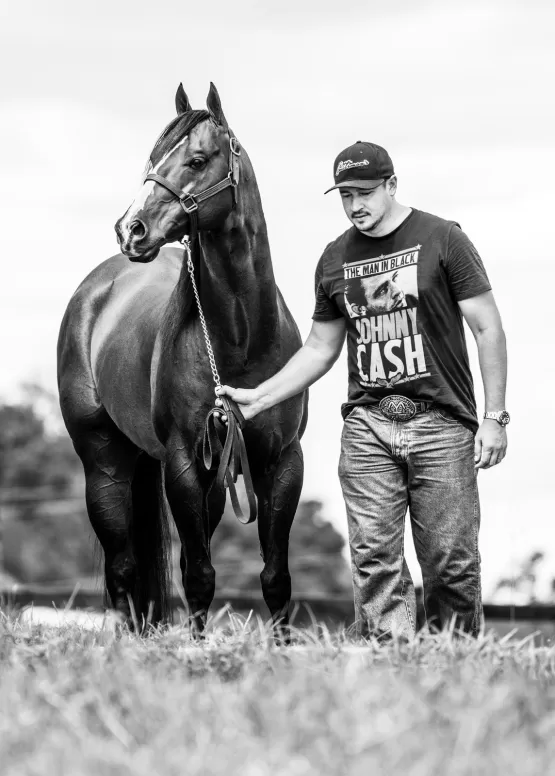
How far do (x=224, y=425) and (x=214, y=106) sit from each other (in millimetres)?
1430

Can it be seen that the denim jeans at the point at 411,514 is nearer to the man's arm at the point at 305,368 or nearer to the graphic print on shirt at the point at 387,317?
the graphic print on shirt at the point at 387,317

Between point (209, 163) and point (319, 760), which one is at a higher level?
point (209, 163)

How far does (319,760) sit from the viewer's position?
2533 millimetres

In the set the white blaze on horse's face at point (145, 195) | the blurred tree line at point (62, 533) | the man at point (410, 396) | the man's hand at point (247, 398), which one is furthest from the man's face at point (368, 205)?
the blurred tree line at point (62, 533)

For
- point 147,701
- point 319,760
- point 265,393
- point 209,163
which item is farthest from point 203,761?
point 209,163

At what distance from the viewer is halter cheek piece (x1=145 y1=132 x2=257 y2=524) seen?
534 centimetres

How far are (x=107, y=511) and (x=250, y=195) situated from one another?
261 cm

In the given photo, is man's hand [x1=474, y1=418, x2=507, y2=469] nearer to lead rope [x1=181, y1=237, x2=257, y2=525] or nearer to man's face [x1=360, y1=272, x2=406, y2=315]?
man's face [x1=360, y1=272, x2=406, y2=315]

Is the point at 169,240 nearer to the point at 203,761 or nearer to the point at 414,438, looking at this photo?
the point at 414,438

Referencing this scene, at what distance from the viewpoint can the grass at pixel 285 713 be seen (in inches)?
99.1

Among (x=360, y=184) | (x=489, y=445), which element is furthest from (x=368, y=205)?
(x=489, y=445)

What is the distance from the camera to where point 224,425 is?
5.62 meters

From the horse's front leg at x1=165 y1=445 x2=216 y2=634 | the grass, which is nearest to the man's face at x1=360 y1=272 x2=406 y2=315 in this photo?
the horse's front leg at x1=165 y1=445 x2=216 y2=634

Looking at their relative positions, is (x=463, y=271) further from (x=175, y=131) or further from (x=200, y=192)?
(x=175, y=131)
